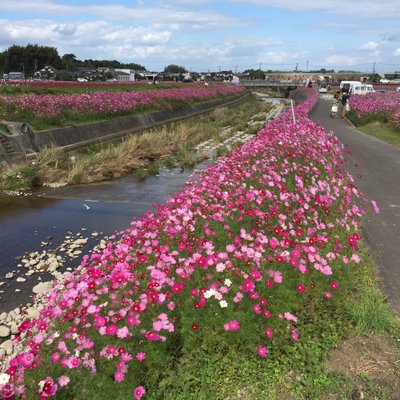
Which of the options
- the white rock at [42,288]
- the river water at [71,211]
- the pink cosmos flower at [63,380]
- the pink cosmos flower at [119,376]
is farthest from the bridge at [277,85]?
the pink cosmos flower at [63,380]

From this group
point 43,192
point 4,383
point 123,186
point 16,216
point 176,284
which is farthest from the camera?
point 123,186

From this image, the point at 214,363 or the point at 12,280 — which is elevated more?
the point at 214,363

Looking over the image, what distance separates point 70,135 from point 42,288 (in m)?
13.1

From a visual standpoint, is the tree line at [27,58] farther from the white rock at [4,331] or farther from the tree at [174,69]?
the white rock at [4,331]

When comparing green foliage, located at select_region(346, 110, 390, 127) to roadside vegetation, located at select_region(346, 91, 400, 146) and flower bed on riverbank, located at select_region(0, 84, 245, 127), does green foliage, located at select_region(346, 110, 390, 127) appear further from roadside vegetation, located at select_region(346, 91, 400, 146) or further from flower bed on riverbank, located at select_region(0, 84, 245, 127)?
flower bed on riverbank, located at select_region(0, 84, 245, 127)

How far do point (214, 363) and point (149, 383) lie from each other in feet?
2.19

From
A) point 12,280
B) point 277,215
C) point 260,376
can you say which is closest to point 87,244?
point 12,280

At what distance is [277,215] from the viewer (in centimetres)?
577

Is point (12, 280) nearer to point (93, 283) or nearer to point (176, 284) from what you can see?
point (93, 283)

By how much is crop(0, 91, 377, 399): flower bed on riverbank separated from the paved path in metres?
0.84

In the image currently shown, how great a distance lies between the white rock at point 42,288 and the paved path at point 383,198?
552 centimetres

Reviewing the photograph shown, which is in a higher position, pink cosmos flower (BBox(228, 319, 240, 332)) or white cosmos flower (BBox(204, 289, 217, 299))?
white cosmos flower (BBox(204, 289, 217, 299))

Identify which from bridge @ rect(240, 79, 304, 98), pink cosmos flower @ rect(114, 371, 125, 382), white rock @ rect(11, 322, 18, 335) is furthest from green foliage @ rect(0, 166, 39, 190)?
bridge @ rect(240, 79, 304, 98)

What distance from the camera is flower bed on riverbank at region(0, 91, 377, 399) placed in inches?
129
